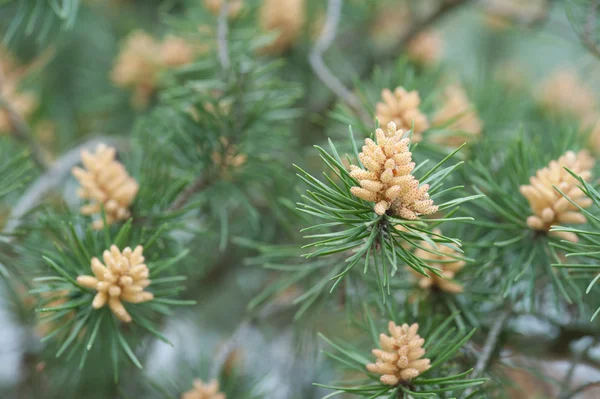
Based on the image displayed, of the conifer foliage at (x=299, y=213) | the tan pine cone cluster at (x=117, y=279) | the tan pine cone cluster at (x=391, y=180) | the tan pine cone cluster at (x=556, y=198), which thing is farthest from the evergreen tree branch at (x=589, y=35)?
the tan pine cone cluster at (x=117, y=279)

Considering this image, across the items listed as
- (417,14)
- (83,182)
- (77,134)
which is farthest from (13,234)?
(417,14)

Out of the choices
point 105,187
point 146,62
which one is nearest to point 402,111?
point 105,187

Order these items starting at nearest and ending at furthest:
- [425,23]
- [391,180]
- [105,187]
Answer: [391,180]
[105,187]
[425,23]

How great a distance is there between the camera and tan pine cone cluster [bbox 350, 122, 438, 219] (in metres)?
0.25

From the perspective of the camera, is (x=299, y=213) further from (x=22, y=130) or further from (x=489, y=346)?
(x=22, y=130)

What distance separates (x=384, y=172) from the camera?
0.83 ft

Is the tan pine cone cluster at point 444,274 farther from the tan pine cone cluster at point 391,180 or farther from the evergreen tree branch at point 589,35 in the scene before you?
the evergreen tree branch at point 589,35

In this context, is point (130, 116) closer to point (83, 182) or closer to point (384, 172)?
point (83, 182)

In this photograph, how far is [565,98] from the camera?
26.0 inches

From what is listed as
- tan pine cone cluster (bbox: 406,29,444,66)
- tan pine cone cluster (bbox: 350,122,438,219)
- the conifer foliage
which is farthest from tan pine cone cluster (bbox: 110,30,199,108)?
tan pine cone cluster (bbox: 350,122,438,219)

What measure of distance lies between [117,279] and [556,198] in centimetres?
24

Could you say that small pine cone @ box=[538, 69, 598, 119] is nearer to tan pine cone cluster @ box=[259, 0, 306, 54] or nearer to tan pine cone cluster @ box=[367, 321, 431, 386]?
tan pine cone cluster @ box=[259, 0, 306, 54]

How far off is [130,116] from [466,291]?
0.39 m

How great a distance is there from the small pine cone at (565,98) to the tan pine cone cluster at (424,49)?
0.15 m
